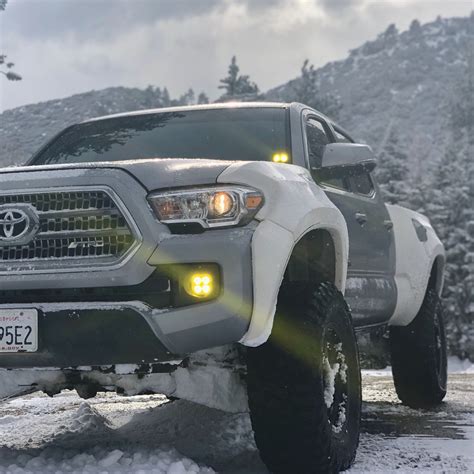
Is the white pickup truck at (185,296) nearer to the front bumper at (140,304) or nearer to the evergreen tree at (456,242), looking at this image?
the front bumper at (140,304)

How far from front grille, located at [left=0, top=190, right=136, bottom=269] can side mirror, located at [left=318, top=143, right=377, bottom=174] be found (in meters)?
1.39

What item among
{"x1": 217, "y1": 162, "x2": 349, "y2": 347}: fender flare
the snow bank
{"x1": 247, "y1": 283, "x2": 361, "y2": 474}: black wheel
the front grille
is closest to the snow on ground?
the snow bank

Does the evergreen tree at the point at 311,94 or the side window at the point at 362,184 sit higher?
the evergreen tree at the point at 311,94

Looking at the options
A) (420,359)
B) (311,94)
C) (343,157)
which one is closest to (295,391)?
(343,157)

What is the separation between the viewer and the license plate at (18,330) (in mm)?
2910

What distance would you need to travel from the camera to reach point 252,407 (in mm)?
3094

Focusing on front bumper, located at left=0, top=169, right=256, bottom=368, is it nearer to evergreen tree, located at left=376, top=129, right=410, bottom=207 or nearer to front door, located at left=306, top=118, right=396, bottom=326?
front door, located at left=306, top=118, right=396, bottom=326

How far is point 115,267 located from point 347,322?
1.26m

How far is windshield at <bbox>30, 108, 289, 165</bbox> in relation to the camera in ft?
13.5

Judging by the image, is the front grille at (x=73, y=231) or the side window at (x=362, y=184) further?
the side window at (x=362, y=184)

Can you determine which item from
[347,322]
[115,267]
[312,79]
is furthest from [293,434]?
[312,79]

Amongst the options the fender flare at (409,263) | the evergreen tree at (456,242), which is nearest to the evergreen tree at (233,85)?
the evergreen tree at (456,242)

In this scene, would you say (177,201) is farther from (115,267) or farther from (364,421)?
(364,421)

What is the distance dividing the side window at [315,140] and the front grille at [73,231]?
1.49 meters
